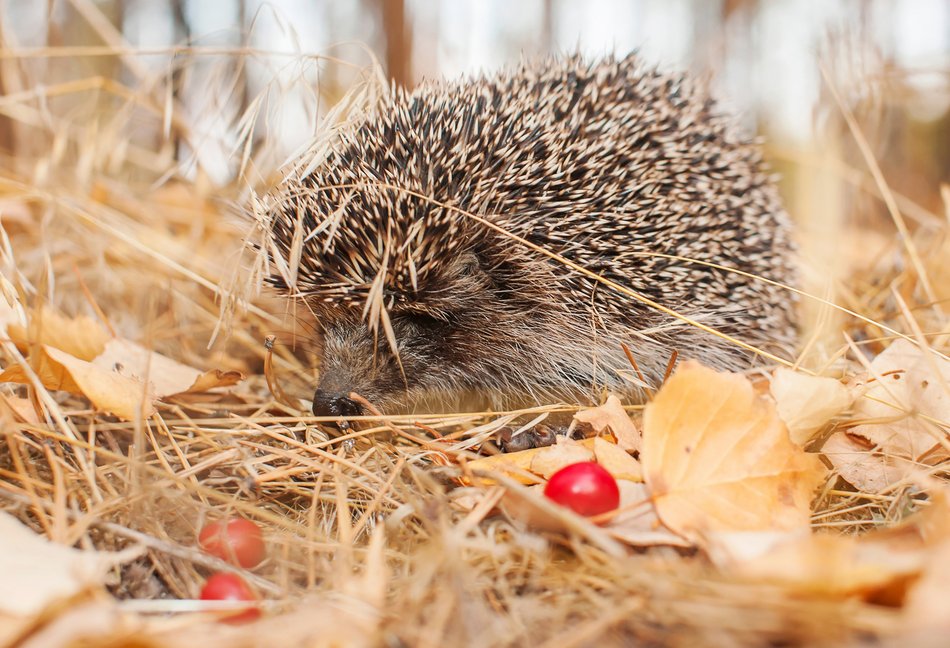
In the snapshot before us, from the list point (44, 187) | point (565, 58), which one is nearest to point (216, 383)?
point (44, 187)

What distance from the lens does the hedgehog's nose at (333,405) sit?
2559 millimetres

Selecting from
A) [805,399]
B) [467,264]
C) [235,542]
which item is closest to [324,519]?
[235,542]

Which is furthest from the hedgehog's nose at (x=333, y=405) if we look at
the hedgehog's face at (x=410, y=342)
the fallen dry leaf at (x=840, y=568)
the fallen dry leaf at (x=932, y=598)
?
the fallen dry leaf at (x=932, y=598)

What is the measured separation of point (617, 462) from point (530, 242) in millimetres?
994

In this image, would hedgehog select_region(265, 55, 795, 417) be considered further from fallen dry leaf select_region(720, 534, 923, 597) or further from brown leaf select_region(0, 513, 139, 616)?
fallen dry leaf select_region(720, 534, 923, 597)

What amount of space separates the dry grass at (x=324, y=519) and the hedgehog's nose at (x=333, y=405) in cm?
7

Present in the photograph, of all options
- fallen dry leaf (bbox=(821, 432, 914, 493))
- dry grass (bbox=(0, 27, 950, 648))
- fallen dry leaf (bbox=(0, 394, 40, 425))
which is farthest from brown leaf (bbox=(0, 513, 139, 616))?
fallen dry leaf (bbox=(821, 432, 914, 493))

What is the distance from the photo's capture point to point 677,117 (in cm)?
323

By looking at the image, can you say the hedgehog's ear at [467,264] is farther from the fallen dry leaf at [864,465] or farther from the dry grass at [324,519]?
the fallen dry leaf at [864,465]

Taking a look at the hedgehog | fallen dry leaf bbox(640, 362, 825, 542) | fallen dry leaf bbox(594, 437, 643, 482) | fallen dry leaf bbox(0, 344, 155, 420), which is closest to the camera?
fallen dry leaf bbox(640, 362, 825, 542)

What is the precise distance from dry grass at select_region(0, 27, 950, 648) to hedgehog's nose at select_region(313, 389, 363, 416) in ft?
0.21

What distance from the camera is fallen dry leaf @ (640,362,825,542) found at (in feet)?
5.88

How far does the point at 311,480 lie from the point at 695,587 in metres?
1.31

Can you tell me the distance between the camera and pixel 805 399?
2141 millimetres
